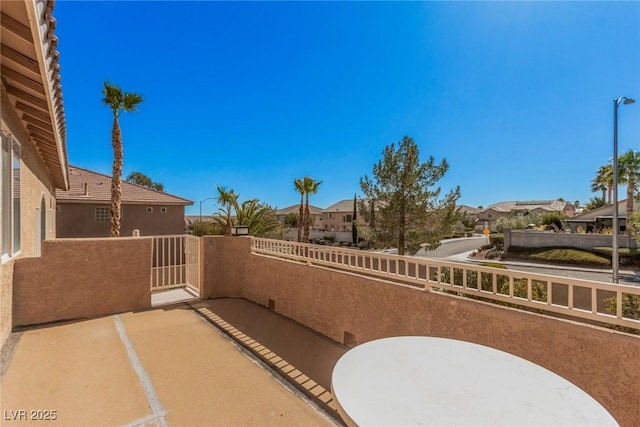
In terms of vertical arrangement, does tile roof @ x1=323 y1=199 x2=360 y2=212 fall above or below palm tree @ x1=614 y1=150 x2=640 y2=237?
below

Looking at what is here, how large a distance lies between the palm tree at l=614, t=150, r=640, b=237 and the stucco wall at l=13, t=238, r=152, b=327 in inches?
1392

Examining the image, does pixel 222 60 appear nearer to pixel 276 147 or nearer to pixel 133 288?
pixel 133 288

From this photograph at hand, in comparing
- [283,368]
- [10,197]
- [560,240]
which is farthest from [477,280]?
[560,240]

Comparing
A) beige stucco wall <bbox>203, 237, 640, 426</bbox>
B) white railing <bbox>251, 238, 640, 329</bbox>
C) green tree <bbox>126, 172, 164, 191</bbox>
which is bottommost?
beige stucco wall <bbox>203, 237, 640, 426</bbox>

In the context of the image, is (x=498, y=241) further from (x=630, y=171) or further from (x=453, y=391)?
(x=453, y=391)

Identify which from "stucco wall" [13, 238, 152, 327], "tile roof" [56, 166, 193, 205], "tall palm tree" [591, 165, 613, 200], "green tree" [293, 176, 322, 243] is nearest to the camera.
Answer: "stucco wall" [13, 238, 152, 327]

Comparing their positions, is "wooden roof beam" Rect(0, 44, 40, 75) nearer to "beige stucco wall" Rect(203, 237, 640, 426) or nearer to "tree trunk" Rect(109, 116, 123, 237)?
"beige stucco wall" Rect(203, 237, 640, 426)

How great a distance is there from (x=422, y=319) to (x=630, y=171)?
32.7 m

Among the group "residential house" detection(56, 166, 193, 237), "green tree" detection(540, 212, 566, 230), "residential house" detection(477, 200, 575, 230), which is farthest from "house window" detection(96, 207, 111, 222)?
"residential house" detection(477, 200, 575, 230)

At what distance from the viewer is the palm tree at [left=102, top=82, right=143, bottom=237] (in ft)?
39.7

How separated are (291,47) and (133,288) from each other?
1071 cm

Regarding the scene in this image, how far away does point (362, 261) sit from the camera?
482cm

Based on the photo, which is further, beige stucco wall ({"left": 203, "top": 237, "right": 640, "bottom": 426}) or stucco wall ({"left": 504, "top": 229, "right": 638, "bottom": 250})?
stucco wall ({"left": 504, "top": 229, "right": 638, "bottom": 250})

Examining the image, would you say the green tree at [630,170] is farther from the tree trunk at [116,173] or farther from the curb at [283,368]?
the tree trunk at [116,173]
